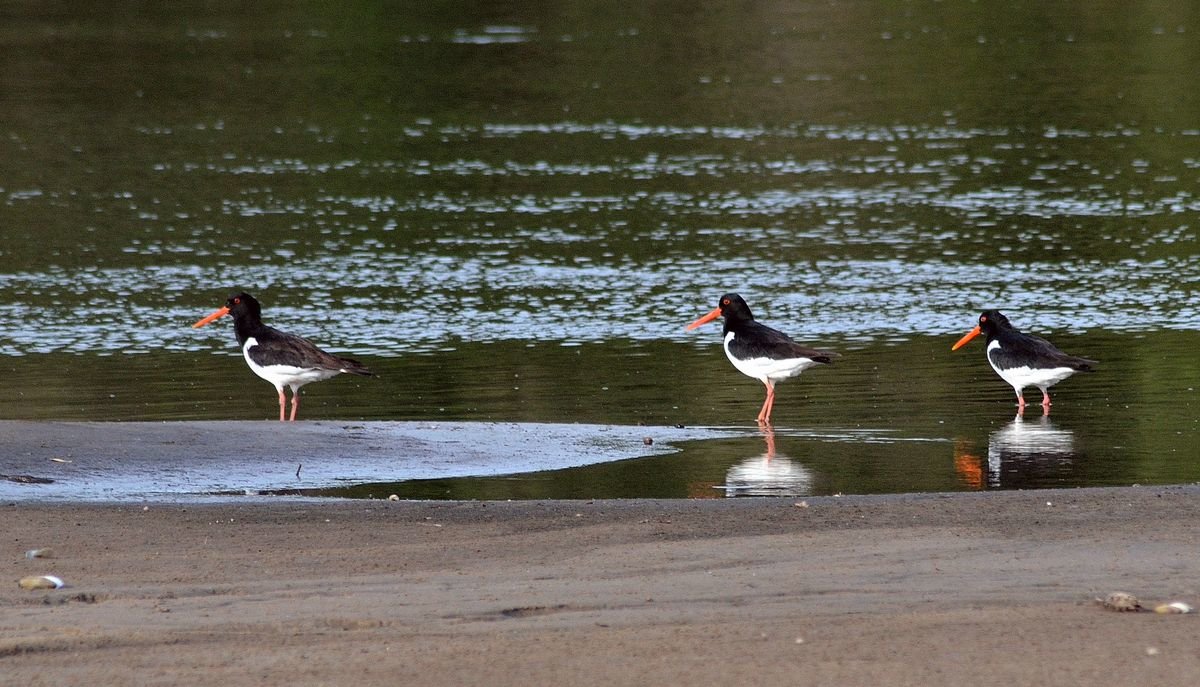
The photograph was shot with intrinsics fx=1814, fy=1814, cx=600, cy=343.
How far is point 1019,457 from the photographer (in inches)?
449

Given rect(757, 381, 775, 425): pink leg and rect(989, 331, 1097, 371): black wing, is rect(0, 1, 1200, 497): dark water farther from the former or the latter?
rect(989, 331, 1097, 371): black wing

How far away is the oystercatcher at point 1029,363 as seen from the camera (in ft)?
44.2

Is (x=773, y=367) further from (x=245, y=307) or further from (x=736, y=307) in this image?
(x=245, y=307)

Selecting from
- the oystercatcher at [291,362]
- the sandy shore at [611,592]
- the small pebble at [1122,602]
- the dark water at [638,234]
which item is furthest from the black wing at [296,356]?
the small pebble at [1122,602]

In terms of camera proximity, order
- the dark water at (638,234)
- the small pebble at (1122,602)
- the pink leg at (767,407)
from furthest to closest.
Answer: the dark water at (638,234)
the pink leg at (767,407)
the small pebble at (1122,602)

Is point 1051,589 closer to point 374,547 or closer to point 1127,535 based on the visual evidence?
point 1127,535

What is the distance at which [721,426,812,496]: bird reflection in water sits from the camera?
33.7ft

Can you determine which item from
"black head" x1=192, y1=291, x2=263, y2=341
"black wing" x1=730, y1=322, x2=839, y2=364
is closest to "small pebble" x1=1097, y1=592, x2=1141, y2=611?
"black wing" x1=730, y1=322, x2=839, y2=364

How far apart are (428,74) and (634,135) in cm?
995

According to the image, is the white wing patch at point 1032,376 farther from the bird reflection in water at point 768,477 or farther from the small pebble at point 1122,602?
the small pebble at point 1122,602

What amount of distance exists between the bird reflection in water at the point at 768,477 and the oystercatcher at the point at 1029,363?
2.80 meters

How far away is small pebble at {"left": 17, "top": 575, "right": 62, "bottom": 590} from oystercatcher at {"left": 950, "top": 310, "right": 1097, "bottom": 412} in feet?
26.7

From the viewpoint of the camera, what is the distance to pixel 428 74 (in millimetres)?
38562

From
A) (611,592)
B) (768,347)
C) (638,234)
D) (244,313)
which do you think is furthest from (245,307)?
(638,234)
